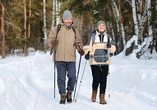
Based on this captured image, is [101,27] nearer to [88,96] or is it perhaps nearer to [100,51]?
[100,51]

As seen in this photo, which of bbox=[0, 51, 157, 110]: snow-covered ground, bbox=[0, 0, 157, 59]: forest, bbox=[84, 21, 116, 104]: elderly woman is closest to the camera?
bbox=[0, 51, 157, 110]: snow-covered ground

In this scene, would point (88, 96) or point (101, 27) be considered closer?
point (101, 27)

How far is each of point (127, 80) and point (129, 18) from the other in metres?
12.1

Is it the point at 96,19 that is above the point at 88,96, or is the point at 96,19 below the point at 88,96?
above

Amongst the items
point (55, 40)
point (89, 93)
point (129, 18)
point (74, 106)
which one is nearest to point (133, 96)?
point (89, 93)

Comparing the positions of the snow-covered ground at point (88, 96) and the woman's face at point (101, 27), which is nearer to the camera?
the snow-covered ground at point (88, 96)

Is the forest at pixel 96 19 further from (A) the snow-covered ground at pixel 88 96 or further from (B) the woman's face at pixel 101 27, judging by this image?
(B) the woman's face at pixel 101 27

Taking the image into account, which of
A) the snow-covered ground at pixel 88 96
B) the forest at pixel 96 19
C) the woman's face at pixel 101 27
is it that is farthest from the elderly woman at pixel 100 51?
the forest at pixel 96 19

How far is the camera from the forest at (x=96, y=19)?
1100 cm

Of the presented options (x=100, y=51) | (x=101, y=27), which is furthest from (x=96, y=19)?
(x=100, y=51)

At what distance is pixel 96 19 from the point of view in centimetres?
1620

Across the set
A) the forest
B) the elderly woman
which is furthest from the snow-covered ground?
the forest

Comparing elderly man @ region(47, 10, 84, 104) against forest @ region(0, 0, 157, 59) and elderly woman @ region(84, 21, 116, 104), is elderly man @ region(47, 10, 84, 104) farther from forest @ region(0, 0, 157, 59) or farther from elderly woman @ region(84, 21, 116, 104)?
forest @ region(0, 0, 157, 59)

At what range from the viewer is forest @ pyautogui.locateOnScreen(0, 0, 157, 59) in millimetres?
11000
